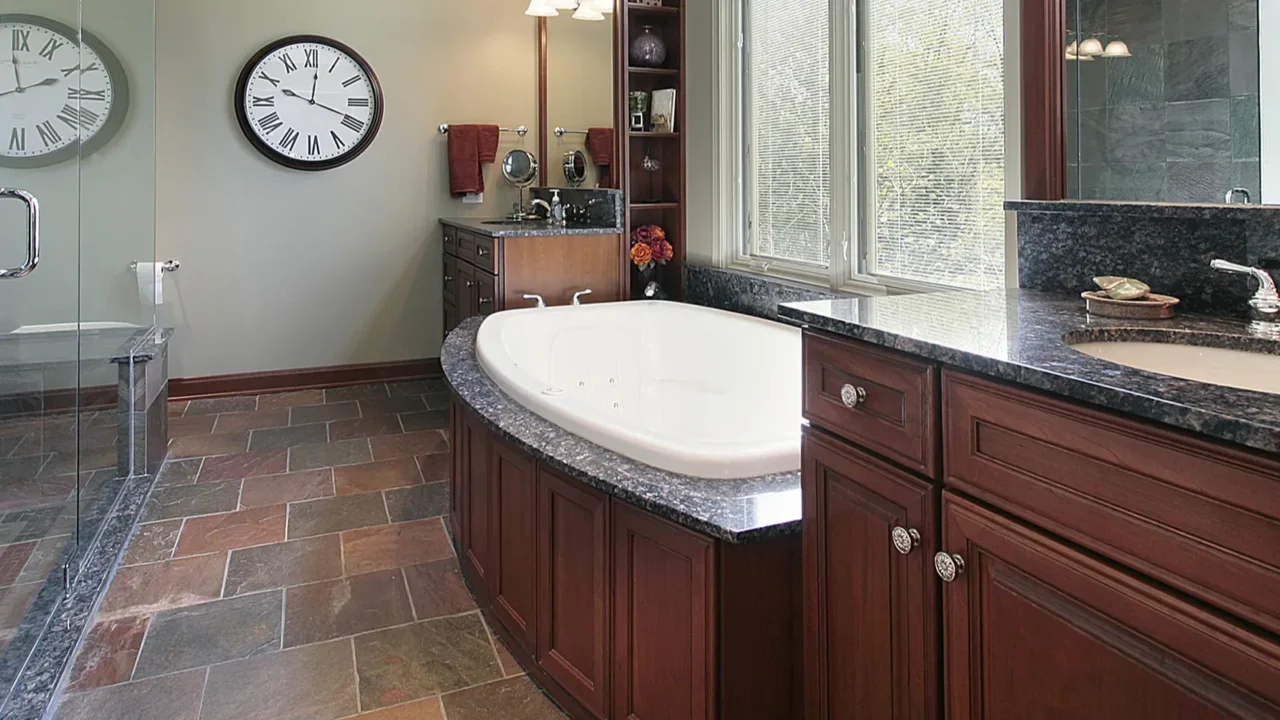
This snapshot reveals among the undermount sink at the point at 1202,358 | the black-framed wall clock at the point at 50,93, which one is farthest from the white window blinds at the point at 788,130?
the black-framed wall clock at the point at 50,93

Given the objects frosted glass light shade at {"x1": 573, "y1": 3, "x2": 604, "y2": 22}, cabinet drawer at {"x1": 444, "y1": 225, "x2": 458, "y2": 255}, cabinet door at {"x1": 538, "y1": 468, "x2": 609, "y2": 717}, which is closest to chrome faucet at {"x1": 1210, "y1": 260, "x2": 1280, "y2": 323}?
cabinet door at {"x1": 538, "y1": 468, "x2": 609, "y2": 717}

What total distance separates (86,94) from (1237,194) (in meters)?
3.25

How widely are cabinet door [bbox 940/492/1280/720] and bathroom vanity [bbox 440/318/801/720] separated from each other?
0.44 metres

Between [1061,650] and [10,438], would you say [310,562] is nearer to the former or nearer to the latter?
[10,438]

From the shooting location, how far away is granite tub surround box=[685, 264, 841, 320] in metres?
3.29

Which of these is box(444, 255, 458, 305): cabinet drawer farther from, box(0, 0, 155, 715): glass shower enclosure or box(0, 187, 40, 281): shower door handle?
box(0, 187, 40, 281): shower door handle

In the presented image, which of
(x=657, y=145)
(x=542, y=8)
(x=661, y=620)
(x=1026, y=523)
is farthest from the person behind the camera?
(x=542, y=8)

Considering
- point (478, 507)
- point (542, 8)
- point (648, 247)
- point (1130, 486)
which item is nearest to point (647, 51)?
point (542, 8)

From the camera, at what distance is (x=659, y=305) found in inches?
151

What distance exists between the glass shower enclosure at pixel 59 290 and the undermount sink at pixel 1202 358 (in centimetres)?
240

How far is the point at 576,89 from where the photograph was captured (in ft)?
18.2

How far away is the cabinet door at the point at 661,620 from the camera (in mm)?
1541

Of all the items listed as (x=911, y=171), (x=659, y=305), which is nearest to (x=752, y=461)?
(x=911, y=171)

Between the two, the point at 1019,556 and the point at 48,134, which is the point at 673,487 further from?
the point at 48,134
